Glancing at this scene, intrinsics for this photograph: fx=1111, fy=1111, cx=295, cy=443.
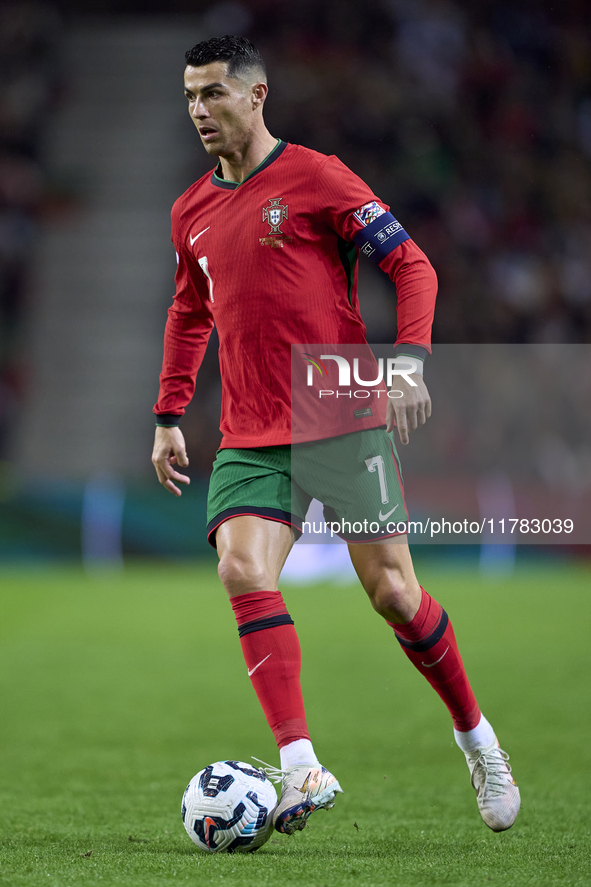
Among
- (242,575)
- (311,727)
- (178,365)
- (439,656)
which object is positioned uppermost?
(178,365)

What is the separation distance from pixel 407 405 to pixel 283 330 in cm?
49

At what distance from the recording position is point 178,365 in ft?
11.6

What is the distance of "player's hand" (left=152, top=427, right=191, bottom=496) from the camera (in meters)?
3.48

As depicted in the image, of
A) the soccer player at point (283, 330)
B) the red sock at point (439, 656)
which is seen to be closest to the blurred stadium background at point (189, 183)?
the red sock at point (439, 656)

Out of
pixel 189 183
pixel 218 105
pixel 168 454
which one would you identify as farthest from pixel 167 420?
pixel 189 183

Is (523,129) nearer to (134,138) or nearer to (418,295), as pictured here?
(134,138)

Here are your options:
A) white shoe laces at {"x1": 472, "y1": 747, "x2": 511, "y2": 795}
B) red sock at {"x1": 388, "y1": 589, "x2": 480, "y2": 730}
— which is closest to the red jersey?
red sock at {"x1": 388, "y1": 589, "x2": 480, "y2": 730}

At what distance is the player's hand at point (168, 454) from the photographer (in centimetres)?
348

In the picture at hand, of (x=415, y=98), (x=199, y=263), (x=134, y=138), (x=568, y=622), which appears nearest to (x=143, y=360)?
(x=134, y=138)

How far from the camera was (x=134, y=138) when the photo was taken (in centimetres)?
1497

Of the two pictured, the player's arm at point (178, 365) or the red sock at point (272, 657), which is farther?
the player's arm at point (178, 365)

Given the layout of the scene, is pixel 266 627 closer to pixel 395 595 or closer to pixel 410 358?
pixel 395 595

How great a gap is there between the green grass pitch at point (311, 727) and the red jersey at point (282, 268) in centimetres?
116

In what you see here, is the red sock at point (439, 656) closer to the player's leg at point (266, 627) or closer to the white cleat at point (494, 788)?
the white cleat at point (494, 788)
